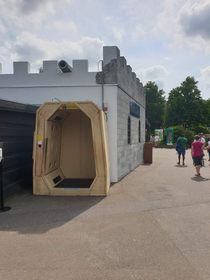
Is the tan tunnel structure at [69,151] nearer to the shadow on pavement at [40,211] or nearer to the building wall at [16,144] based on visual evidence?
the shadow on pavement at [40,211]

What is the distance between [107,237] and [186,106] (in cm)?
4262

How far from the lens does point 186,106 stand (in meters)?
43.2

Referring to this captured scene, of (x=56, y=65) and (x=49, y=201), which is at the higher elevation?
(x=56, y=65)

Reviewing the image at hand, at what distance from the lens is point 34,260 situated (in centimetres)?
334

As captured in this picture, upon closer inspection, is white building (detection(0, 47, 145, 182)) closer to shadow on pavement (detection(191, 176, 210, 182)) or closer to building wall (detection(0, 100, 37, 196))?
building wall (detection(0, 100, 37, 196))

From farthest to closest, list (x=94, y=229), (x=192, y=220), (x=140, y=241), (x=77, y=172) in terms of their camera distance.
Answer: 1. (x=77, y=172)
2. (x=192, y=220)
3. (x=94, y=229)
4. (x=140, y=241)

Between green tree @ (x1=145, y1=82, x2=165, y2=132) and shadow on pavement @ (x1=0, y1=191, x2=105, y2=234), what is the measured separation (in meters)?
45.6

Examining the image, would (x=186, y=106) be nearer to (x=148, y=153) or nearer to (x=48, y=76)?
(x=148, y=153)

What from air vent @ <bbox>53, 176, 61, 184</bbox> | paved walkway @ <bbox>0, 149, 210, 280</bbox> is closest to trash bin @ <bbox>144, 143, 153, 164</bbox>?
paved walkway @ <bbox>0, 149, 210, 280</bbox>

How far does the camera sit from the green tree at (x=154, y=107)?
50531mm

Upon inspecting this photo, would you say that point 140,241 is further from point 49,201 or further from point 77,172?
point 77,172

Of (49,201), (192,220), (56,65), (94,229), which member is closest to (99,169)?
(49,201)

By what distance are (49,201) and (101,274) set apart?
3492 mm

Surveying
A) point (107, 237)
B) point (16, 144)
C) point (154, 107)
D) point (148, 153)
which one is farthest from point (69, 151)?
point (154, 107)
